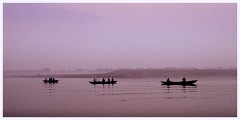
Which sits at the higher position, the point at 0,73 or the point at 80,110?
the point at 0,73

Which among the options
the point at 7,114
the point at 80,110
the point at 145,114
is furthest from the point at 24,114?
the point at 145,114

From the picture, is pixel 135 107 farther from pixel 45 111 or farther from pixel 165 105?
pixel 45 111

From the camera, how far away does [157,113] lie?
1556cm

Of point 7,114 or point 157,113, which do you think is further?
point 157,113

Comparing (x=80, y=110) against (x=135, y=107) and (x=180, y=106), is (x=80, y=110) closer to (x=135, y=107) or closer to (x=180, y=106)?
(x=135, y=107)

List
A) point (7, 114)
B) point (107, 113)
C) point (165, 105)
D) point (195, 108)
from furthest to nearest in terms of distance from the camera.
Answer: point (165, 105) → point (195, 108) → point (107, 113) → point (7, 114)

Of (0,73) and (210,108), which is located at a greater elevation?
(0,73)

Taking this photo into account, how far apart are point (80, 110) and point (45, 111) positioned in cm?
157

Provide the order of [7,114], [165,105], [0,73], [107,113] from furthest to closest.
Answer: [165,105] < [107,113] < [7,114] < [0,73]

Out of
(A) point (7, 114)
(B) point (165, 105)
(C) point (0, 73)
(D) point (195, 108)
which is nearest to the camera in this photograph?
→ (C) point (0, 73)

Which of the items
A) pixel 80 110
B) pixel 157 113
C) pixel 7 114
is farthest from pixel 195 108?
pixel 7 114

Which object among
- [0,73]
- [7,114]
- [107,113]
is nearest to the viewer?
[0,73]

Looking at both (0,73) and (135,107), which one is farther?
(135,107)

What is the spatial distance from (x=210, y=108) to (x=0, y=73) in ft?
31.0
